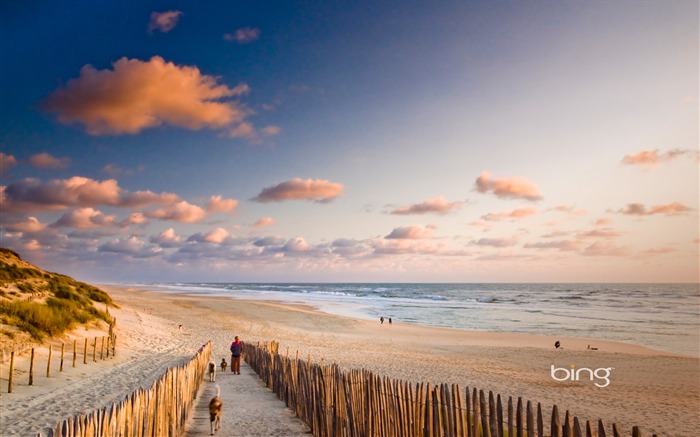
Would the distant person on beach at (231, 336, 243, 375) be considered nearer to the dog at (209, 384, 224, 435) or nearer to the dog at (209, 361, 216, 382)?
the dog at (209, 361, 216, 382)

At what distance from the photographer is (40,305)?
68.8ft

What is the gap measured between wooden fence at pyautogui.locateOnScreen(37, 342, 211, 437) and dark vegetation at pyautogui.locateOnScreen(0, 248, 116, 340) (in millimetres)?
12941

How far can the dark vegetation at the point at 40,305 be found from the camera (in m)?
18.8

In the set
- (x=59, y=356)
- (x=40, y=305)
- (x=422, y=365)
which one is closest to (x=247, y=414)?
(x=59, y=356)

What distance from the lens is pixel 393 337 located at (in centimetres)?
3209

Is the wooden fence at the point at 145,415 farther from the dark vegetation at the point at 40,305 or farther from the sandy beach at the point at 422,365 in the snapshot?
the dark vegetation at the point at 40,305

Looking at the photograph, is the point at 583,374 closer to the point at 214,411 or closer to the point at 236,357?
the point at 236,357

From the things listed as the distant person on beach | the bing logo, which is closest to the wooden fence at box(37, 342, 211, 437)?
the distant person on beach

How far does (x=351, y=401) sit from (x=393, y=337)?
25.5 meters

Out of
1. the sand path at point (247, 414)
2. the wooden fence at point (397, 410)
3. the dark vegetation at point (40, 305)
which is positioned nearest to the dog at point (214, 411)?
the sand path at point (247, 414)

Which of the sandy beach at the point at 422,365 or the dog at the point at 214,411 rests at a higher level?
the dog at the point at 214,411

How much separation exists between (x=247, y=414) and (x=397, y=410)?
6314 mm

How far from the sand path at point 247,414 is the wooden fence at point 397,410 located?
1.24 feet

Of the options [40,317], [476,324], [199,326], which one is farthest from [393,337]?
[40,317]
